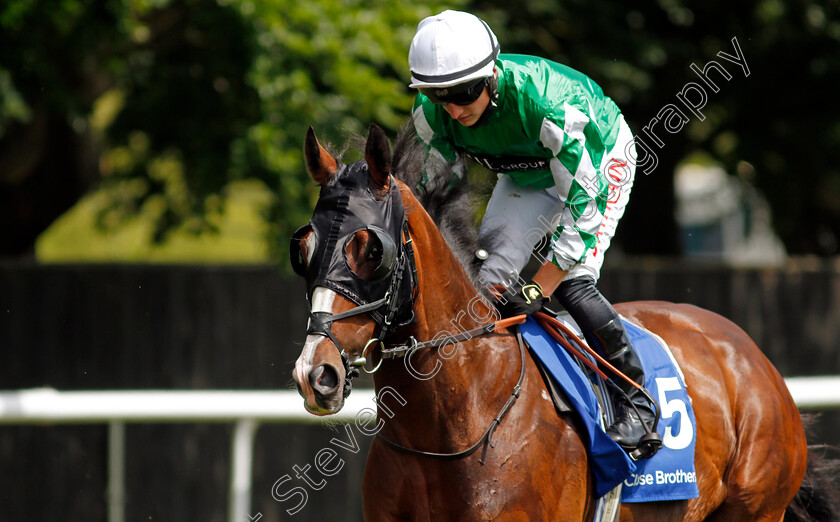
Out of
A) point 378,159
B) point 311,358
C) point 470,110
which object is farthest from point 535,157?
point 311,358

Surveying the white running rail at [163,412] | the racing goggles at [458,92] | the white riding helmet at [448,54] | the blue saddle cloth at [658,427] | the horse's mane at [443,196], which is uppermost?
the white riding helmet at [448,54]

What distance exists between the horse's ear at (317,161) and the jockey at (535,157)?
416mm

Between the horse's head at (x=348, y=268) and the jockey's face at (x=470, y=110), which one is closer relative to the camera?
the horse's head at (x=348, y=268)

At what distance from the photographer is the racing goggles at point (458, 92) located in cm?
279

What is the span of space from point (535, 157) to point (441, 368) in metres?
0.89

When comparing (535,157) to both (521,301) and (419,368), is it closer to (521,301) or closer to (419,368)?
(521,301)

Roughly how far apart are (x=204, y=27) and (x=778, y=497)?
215 inches

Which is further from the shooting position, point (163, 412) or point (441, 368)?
point (163, 412)

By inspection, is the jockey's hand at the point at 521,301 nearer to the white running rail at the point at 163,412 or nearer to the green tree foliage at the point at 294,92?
the white running rail at the point at 163,412

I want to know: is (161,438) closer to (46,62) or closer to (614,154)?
(46,62)

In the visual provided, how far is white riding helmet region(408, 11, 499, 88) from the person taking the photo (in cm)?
275

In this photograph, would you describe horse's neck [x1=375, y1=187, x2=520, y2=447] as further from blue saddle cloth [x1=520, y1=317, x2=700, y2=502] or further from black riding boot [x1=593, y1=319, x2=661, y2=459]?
black riding boot [x1=593, y1=319, x2=661, y2=459]

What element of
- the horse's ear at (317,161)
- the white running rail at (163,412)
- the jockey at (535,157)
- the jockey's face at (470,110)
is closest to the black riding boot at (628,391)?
the jockey at (535,157)

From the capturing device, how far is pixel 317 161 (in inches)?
101
